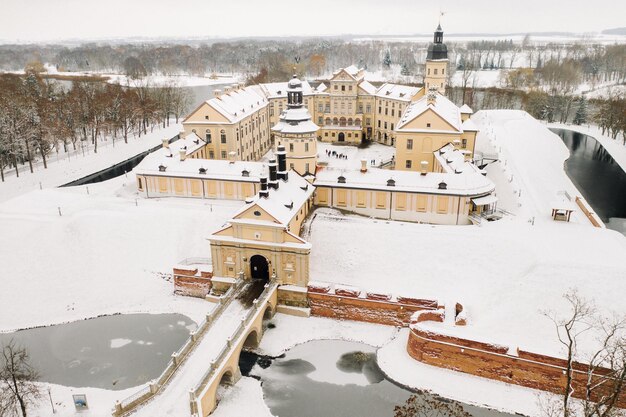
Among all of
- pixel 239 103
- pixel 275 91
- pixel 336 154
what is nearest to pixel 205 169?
pixel 239 103

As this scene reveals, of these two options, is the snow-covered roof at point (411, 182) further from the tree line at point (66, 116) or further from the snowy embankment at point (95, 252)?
the tree line at point (66, 116)

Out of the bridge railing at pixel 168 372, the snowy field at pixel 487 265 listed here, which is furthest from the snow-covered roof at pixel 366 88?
the bridge railing at pixel 168 372

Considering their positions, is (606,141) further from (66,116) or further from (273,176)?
(66,116)

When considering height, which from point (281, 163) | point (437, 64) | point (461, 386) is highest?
point (437, 64)

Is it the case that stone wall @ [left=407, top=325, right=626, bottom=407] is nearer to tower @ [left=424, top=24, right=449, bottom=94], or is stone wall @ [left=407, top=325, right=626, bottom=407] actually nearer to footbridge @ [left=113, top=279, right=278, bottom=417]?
footbridge @ [left=113, top=279, right=278, bottom=417]

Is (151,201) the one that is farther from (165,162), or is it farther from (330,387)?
(330,387)

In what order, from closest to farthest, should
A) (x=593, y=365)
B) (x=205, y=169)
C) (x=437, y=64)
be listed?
(x=593, y=365)
(x=205, y=169)
(x=437, y=64)
